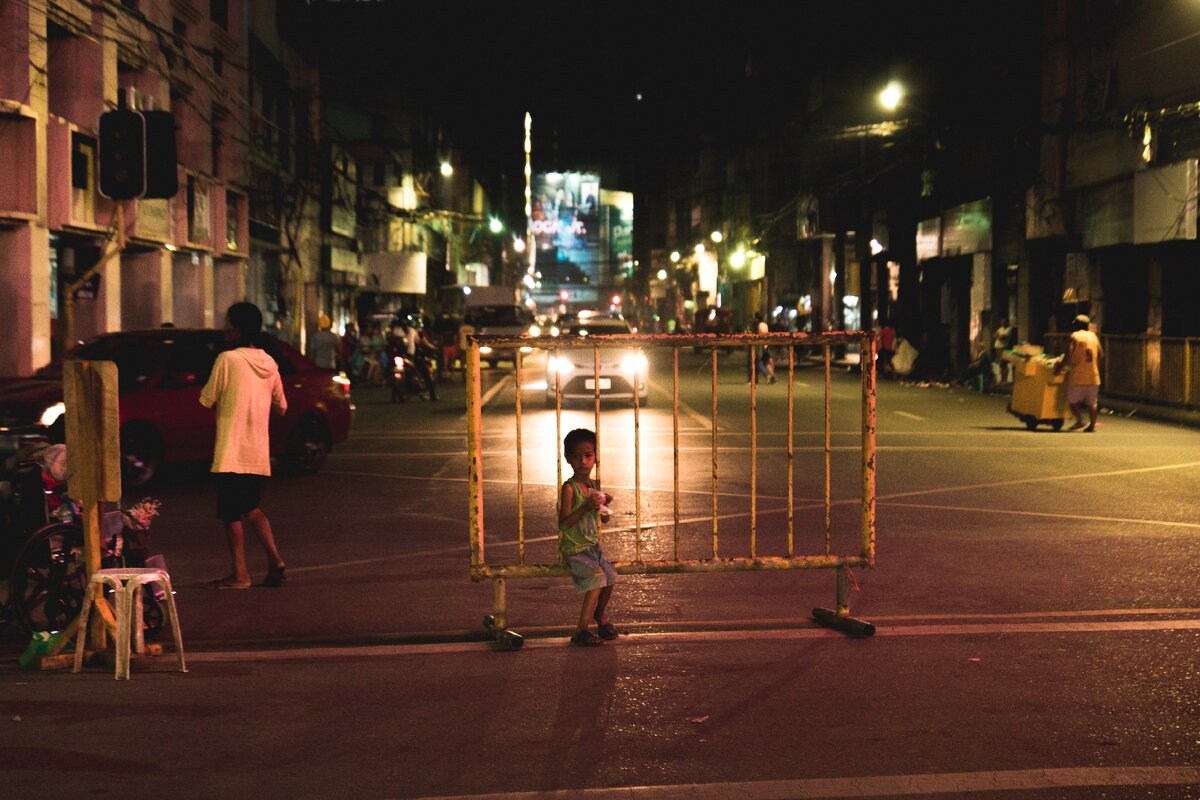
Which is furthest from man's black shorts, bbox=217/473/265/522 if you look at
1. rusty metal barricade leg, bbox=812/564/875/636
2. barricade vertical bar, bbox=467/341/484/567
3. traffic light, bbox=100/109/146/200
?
traffic light, bbox=100/109/146/200

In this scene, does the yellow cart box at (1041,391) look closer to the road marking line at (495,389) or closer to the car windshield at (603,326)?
the road marking line at (495,389)

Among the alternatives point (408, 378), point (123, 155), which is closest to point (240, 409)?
point (123, 155)

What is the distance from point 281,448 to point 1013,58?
24.3 metres

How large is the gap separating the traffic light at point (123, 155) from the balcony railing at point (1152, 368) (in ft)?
54.0

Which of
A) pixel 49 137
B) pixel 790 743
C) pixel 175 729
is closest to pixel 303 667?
pixel 175 729

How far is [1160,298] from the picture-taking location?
84.5 ft

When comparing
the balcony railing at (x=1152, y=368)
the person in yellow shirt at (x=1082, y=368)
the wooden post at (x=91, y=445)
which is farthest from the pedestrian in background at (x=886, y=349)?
the wooden post at (x=91, y=445)

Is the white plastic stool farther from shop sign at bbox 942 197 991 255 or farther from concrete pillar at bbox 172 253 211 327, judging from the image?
shop sign at bbox 942 197 991 255

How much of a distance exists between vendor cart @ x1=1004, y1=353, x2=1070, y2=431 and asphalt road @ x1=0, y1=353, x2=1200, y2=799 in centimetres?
720

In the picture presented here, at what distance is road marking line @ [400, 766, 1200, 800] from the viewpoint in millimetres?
4871

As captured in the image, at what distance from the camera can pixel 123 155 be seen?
49.3 ft

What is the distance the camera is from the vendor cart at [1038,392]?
20328 mm

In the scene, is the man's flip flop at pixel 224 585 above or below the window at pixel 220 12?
below

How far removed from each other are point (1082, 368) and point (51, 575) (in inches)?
635
